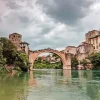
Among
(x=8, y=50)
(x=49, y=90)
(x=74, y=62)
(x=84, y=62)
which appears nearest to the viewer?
(x=49, y=90)

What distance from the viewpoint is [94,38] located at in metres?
95.0

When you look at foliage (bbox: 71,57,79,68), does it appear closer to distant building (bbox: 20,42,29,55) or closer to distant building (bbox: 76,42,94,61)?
distant building (bbox: 76,42,94,61)

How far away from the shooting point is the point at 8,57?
165 ft

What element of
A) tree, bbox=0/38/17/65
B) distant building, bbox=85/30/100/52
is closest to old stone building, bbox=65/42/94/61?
distant building, bbox=85/30/100/52

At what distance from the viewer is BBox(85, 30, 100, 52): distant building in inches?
3641

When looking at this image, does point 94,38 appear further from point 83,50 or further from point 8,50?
point 8,50

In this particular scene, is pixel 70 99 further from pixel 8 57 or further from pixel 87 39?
pixel 87 39

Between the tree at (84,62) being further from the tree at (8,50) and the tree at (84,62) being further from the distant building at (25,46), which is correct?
the tree at (8,50)

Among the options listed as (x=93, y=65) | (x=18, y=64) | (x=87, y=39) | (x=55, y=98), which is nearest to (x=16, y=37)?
(x=87, y=39)

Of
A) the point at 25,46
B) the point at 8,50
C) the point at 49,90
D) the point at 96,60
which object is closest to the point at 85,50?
the point at 96,60

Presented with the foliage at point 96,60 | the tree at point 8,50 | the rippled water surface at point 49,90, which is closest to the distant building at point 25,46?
the foliage at point 96,60

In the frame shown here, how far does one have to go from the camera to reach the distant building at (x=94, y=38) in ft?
303

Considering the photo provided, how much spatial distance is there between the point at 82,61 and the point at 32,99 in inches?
2829

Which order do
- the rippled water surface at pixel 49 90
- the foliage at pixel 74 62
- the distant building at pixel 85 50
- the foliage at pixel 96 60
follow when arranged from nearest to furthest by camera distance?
the rippled water surface at pixel 49 90, the foliage at pixel 96 60, the foliage at pixel 74 62, the distant building at pixel 85 50
